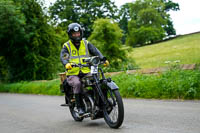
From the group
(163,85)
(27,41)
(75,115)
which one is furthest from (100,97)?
(27,41)

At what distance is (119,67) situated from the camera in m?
17.8

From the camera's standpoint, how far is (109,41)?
18.3 meters

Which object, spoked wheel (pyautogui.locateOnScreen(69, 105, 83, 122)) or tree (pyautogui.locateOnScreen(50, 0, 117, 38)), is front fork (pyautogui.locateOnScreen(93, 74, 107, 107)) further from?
tree (pyautogui.locateOnScreen(50, 0, 117, 38))

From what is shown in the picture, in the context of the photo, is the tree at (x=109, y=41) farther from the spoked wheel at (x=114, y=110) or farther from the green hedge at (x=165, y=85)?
the spoked wheel at (x=114, y=110)

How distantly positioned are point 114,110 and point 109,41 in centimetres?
1268

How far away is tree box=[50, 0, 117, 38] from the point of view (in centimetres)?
5425

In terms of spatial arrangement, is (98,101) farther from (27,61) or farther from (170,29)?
(170,29)

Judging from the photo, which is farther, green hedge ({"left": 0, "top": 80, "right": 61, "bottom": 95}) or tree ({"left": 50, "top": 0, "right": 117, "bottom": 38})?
tree ({"left": 50, "top": 0, "right": 117, "bottom": 38})

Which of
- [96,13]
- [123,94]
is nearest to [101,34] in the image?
[123,94]

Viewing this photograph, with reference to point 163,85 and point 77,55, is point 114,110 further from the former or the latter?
point 163,85

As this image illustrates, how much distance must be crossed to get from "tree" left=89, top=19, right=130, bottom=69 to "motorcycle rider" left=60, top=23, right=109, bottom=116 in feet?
36.9

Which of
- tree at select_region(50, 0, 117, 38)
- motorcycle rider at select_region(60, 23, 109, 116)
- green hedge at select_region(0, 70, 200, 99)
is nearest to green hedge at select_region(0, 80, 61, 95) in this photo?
green hedge at select_region(0, 70, 200, 99)

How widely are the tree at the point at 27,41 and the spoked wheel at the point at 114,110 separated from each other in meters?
14.3

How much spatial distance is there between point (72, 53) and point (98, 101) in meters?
1.29
